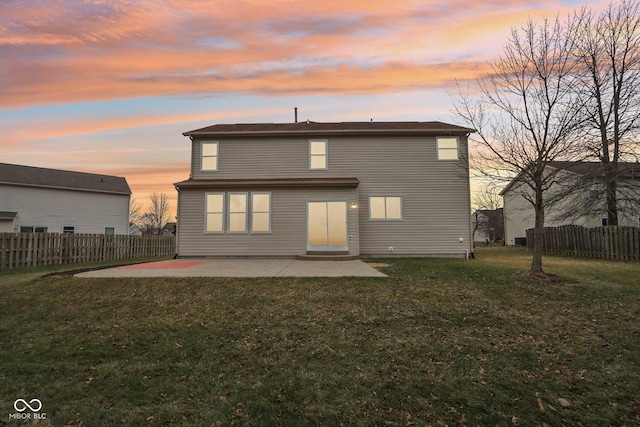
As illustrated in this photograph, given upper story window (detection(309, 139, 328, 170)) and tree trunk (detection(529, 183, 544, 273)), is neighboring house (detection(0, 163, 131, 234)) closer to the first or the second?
upper story window (detection(309, 139, 328, 170))

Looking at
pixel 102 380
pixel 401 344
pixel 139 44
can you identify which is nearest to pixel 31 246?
pixel 139 44

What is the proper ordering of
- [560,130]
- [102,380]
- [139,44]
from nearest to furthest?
[102,380], [560,130], [139,44]

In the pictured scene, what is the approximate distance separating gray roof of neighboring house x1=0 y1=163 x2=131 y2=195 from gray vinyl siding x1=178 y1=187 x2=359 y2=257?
19.8m

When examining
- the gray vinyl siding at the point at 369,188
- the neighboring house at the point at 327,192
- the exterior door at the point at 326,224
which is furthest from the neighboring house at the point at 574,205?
the exterior door at the point at 326,224

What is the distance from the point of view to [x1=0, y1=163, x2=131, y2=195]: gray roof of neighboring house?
2594cm

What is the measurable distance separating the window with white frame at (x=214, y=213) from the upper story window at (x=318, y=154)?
4.77 m

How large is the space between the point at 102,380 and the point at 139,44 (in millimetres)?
12733

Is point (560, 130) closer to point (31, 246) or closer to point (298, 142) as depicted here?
point (298, 142)

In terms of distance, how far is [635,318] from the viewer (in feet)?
19.6

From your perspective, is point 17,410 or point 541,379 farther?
point 541,379

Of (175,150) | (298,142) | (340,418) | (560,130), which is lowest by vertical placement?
(340,418)

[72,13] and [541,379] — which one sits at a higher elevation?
[72,13]

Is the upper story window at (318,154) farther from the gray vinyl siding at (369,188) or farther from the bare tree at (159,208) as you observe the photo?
the bare tree at (159,208)

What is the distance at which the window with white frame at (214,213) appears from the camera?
15.5m
